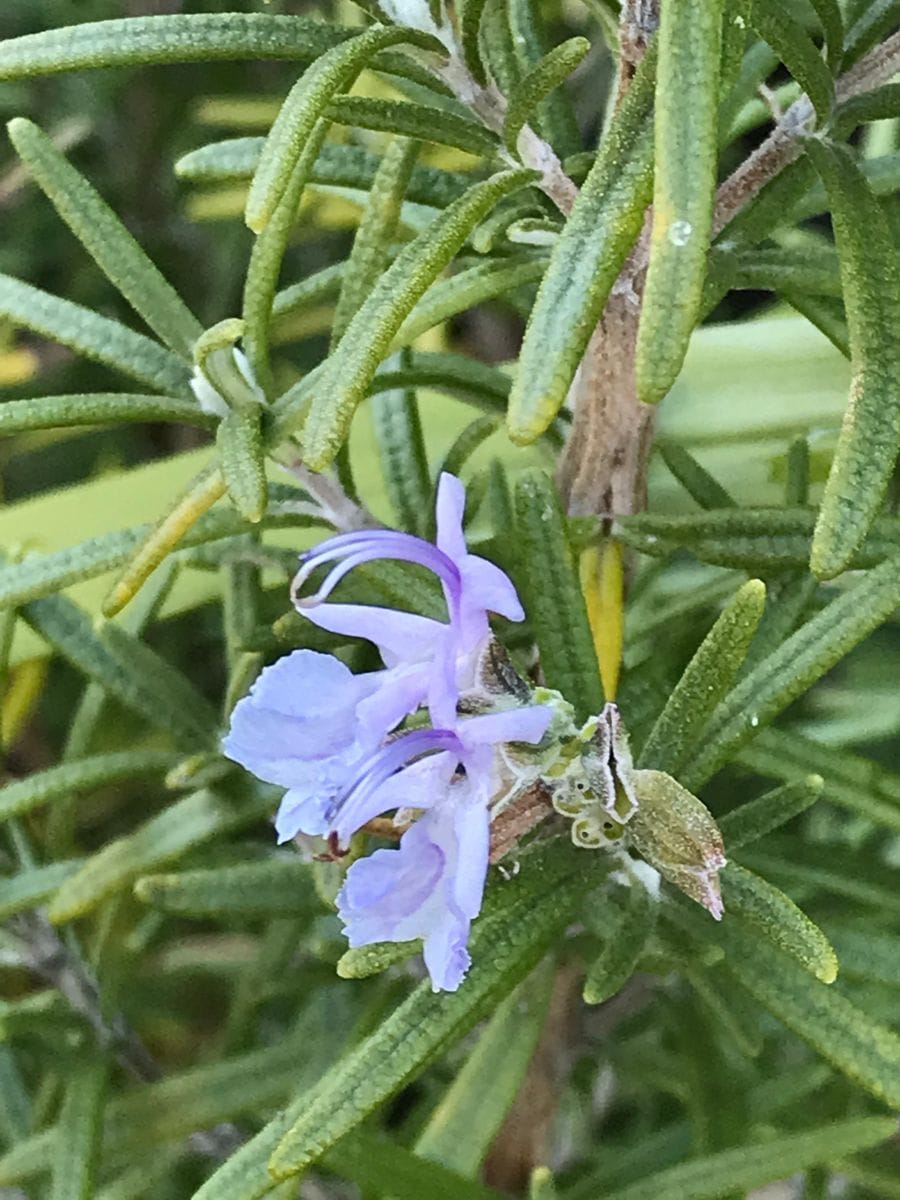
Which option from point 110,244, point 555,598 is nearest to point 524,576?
point 555,598

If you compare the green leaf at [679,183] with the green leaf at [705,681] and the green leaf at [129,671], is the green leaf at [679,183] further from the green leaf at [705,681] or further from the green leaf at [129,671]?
the green leaf at [129,671]

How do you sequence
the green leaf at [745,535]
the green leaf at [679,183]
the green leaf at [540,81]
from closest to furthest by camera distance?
the green leaf at [679,183]
the green leaf at [540,81]
the green leaf at [745,535]

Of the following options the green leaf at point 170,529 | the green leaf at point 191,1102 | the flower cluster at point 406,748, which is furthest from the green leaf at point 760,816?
the green leaf at point 191,1102

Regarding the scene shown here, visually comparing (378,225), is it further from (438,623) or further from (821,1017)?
(821,1017)

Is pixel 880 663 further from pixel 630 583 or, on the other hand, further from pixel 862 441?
pixel 862 441

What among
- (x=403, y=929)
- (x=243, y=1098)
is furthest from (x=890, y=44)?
(x=243, y=1098)

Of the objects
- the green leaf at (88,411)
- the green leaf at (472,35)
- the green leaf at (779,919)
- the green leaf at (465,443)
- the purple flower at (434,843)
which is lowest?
the green leaf at (779,919)

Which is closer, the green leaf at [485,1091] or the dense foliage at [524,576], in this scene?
the dense foliage at [524,576]
